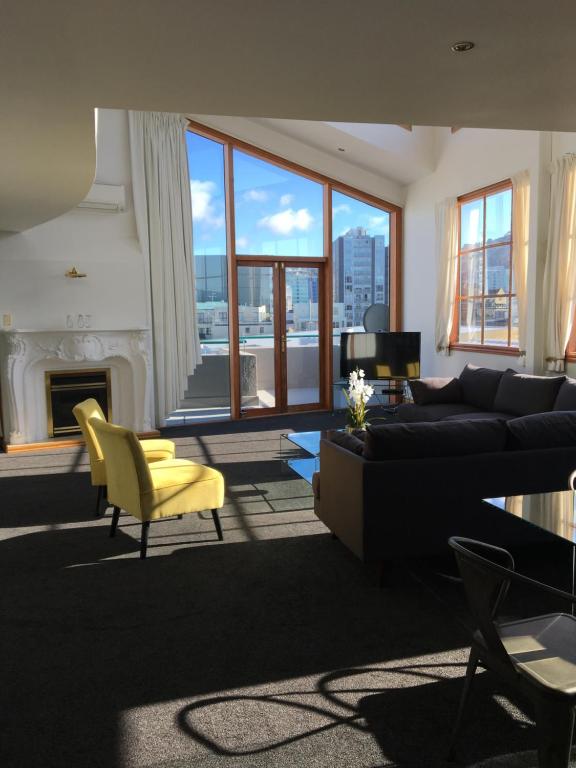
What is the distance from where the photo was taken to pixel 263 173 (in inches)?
349

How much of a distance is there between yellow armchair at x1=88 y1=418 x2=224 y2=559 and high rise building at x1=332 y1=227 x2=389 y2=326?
5794 mm

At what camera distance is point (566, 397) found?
5.37m

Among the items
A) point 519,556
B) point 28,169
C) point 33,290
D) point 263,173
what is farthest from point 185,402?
point 519,556

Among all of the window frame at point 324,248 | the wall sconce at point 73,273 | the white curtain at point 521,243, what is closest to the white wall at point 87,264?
the wall sconce at point 73,273

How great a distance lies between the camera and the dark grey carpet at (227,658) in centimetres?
210

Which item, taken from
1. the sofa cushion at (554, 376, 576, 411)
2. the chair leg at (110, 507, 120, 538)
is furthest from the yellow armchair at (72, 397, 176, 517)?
the sofa cushion at (554, 376, 576, 411)

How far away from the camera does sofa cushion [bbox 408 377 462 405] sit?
23.0 ft

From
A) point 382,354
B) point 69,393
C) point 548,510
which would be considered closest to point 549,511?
point 548,510

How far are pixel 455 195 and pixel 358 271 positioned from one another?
1931mm

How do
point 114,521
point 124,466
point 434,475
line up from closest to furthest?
1. point 434,475
2. point 124,466
3. point 114,521

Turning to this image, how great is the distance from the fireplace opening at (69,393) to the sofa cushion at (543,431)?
560cm

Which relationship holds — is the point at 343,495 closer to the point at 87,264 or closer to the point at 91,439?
the point at 91,439

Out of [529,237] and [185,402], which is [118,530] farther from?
[529,237]

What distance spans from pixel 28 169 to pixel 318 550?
3.57 m
